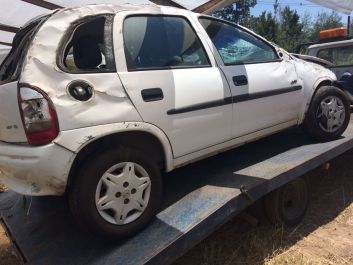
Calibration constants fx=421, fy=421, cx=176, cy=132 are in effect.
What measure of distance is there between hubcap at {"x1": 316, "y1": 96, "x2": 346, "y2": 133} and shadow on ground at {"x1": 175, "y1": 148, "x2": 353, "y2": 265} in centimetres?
57

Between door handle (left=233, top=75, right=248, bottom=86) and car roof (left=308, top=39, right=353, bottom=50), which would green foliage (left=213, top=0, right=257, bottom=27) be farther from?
door handle (left=233, top=75, right=248, bottom=86)

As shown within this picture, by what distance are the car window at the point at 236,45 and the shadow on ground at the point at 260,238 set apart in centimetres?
130

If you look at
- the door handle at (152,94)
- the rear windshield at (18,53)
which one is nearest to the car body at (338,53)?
the door handle at (152,94)

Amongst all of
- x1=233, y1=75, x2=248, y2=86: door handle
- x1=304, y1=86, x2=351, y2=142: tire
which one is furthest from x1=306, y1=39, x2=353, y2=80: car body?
x1=233, y1=75, x2=248, y2=86: door handle

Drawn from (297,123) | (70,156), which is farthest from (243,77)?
(70,156)

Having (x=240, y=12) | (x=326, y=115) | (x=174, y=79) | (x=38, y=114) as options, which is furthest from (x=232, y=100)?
(x=240, y=12)

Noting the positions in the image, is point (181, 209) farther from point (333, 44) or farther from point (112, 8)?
point (333, 44)

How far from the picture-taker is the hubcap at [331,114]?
432cm

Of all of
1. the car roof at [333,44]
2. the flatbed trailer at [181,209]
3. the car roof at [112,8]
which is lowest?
the flatbed trailer at [181,209]

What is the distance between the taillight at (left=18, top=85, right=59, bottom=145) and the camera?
8.34 feet

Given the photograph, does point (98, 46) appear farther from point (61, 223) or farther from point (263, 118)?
point (263, 118)

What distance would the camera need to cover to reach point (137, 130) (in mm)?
2887

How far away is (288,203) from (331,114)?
1064mm

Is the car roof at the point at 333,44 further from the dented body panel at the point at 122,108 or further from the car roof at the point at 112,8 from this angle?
the car roof at the point at 112,8
